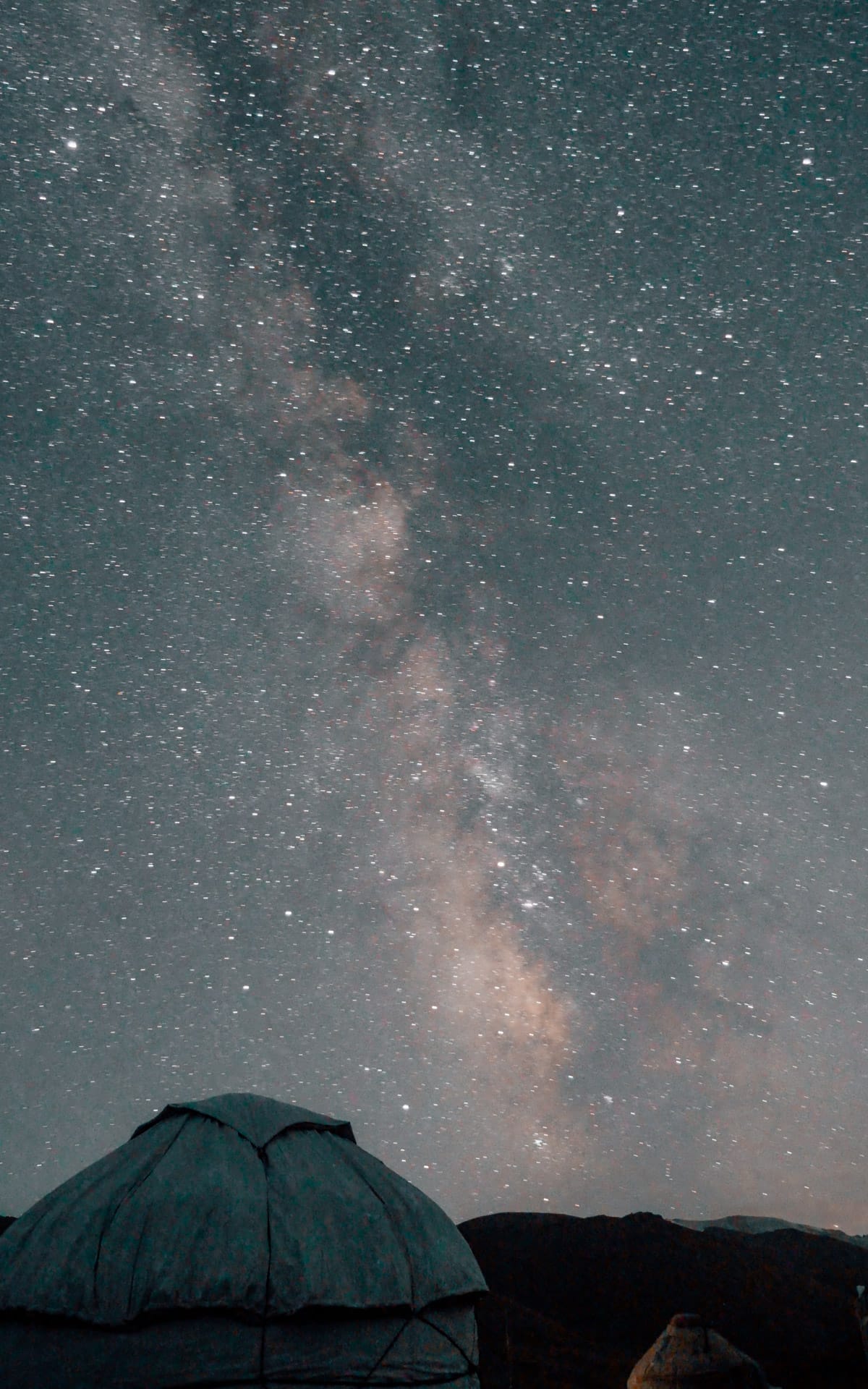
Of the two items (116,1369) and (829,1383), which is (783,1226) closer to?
(829,1383)

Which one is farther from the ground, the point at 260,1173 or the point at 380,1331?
the point at 260,1173

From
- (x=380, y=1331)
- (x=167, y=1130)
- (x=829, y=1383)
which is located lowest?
(x=829, y=1383)

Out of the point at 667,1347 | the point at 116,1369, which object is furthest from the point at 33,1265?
the point at 667,1347

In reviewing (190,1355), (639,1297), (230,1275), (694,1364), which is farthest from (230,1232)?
(639,1297)

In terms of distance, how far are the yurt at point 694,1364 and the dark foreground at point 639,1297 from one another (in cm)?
631

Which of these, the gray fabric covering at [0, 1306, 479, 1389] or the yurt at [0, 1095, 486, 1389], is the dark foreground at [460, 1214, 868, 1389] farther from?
the gray fabric covering at [0, 1306, 479, 1389]

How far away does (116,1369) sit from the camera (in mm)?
4637

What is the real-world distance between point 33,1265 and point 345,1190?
1.70 metres

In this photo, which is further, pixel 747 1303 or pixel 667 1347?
pixel 747 1303

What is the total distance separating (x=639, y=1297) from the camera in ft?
86.3

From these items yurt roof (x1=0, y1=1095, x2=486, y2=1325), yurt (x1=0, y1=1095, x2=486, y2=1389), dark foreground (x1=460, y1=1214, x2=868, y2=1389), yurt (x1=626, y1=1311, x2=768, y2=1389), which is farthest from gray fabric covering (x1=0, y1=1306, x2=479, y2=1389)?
dark foreground (x1=460, y1=1214, x2=868, y2=1389)

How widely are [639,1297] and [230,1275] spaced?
26.5 m

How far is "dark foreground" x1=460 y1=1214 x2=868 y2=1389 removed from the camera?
20.3 metres

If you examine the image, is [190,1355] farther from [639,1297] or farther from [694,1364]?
[639,1297]
